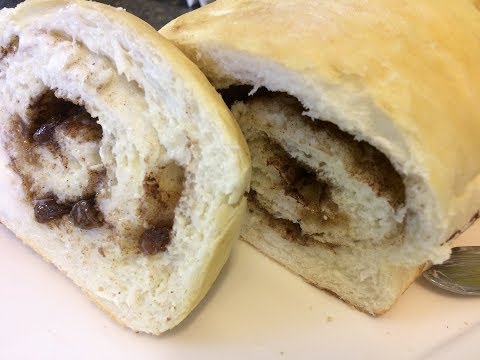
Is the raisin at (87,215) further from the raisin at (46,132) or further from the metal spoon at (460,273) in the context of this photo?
the metal spoon at (460,273)

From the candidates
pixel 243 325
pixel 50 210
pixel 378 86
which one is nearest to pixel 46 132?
pixel 50 210

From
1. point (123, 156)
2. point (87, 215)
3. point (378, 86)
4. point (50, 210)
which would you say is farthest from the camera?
point (50, 210)

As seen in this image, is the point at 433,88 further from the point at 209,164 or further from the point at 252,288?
the point at 252,288

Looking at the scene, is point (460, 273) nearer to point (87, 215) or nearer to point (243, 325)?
point (243, 325)

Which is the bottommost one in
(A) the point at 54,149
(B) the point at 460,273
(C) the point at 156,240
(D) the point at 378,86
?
(B) the point at 460,273

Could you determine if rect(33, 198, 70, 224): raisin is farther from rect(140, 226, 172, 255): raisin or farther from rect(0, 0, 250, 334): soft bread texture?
rect(140, 226, 172, 255): raisin

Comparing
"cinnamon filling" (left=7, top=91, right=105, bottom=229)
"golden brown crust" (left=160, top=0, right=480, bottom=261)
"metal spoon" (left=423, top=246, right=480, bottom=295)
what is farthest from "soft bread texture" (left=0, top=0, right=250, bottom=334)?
"metal spoon" (left=423, top=246, right=480, bottom=295)

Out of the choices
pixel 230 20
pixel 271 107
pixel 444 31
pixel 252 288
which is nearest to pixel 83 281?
A: pixel 252 288

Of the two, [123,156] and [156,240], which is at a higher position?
[123,156]
